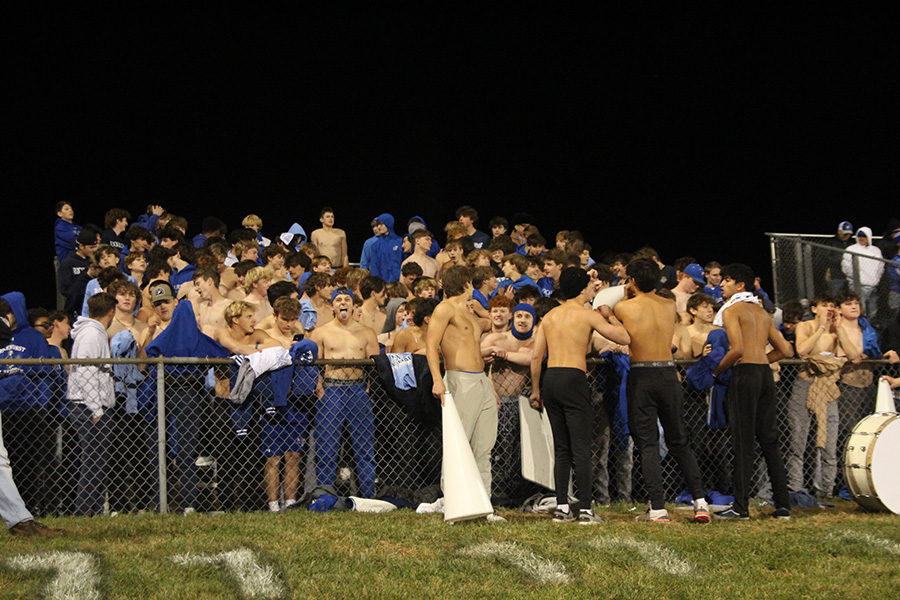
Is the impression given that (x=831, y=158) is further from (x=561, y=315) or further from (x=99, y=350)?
(x=99, y=350)

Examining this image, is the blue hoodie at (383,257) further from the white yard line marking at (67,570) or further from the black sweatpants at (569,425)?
the white yard line marking at (67,570)

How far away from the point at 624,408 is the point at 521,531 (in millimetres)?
1913

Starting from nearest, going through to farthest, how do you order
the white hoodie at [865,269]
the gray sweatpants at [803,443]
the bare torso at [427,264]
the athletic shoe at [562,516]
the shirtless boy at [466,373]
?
1. the athletic shoe at [562,516]
2. the shirtless boy at [466,373]
3. the gray sweatpants at [803,443]
4. the white hoodie at [865,269]
5. the bare torso at [427,264]

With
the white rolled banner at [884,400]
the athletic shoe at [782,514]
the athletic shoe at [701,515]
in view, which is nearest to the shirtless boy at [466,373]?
the athletic shoe at [701,515]

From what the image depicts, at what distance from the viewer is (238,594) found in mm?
5262

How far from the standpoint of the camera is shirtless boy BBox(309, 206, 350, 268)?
14141 mm

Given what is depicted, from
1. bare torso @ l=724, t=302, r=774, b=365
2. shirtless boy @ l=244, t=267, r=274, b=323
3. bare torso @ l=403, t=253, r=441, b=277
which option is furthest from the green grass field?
bare torso @ l=403, t=253, r=441, b=277

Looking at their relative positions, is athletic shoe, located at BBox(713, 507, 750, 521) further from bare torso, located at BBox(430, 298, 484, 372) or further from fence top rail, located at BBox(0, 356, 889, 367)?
bare torso, located at BBox(430, 298, 484, 372)

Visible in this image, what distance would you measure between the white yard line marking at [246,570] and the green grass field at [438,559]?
11 mm

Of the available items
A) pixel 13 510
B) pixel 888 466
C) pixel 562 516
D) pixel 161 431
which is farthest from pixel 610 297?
pixel 13 510

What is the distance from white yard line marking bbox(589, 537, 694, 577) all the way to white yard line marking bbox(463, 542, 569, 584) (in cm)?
49

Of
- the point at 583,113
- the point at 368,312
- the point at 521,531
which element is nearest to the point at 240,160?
the point at 583,113

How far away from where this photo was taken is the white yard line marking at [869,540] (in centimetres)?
642

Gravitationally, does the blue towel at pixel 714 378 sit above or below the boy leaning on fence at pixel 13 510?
above
